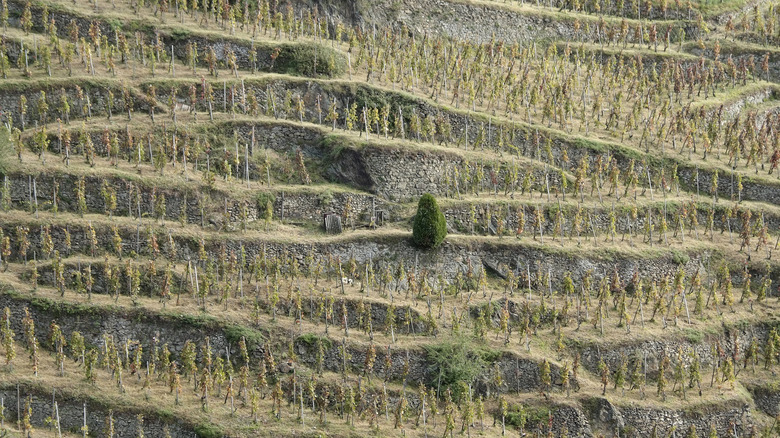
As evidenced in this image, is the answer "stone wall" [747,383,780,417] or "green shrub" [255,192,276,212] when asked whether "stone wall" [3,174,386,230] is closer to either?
"green shrub" [255,192,276,212]

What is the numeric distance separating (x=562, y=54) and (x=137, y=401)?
114 ft

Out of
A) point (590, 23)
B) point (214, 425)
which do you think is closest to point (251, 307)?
point (214, 425)

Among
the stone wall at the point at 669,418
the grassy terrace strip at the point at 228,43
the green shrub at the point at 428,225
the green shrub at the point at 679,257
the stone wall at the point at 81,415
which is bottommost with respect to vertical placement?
the stone wall at the point at 669,418

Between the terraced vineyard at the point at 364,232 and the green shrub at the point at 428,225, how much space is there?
7.6 inches

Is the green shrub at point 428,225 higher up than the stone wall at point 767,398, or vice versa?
the green shrub at point 428,225

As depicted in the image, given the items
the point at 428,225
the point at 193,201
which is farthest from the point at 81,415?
the point at 428,225

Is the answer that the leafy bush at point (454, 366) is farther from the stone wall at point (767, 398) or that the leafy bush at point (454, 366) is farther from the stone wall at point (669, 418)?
the stone wall at point (767, 398)

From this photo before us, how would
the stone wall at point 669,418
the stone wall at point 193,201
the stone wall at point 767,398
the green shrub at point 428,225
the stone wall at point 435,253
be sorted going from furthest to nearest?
the green shrub at point 428,225
the stone wall at point 767,398
the stone wall at point 193,201
the stone wall at point 435,253
the stone wall at point 669,418

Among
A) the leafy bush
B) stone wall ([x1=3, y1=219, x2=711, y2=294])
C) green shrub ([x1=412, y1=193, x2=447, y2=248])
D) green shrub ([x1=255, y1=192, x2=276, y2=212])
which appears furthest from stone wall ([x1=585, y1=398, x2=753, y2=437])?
green shrub ([x1=255, y1=192, x2=276, y2=212])

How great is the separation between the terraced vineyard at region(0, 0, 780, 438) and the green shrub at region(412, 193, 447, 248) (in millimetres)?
194

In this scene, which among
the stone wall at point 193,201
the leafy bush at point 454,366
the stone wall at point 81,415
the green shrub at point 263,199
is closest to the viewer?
the stone wall at point 81,415

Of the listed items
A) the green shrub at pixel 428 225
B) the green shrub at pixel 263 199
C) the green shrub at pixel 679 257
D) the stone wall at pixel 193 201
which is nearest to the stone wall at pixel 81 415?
the stone wall at pixel 193 201

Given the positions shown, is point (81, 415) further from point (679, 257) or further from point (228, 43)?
point (679, 257)

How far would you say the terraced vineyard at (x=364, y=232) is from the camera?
43.4 metres
